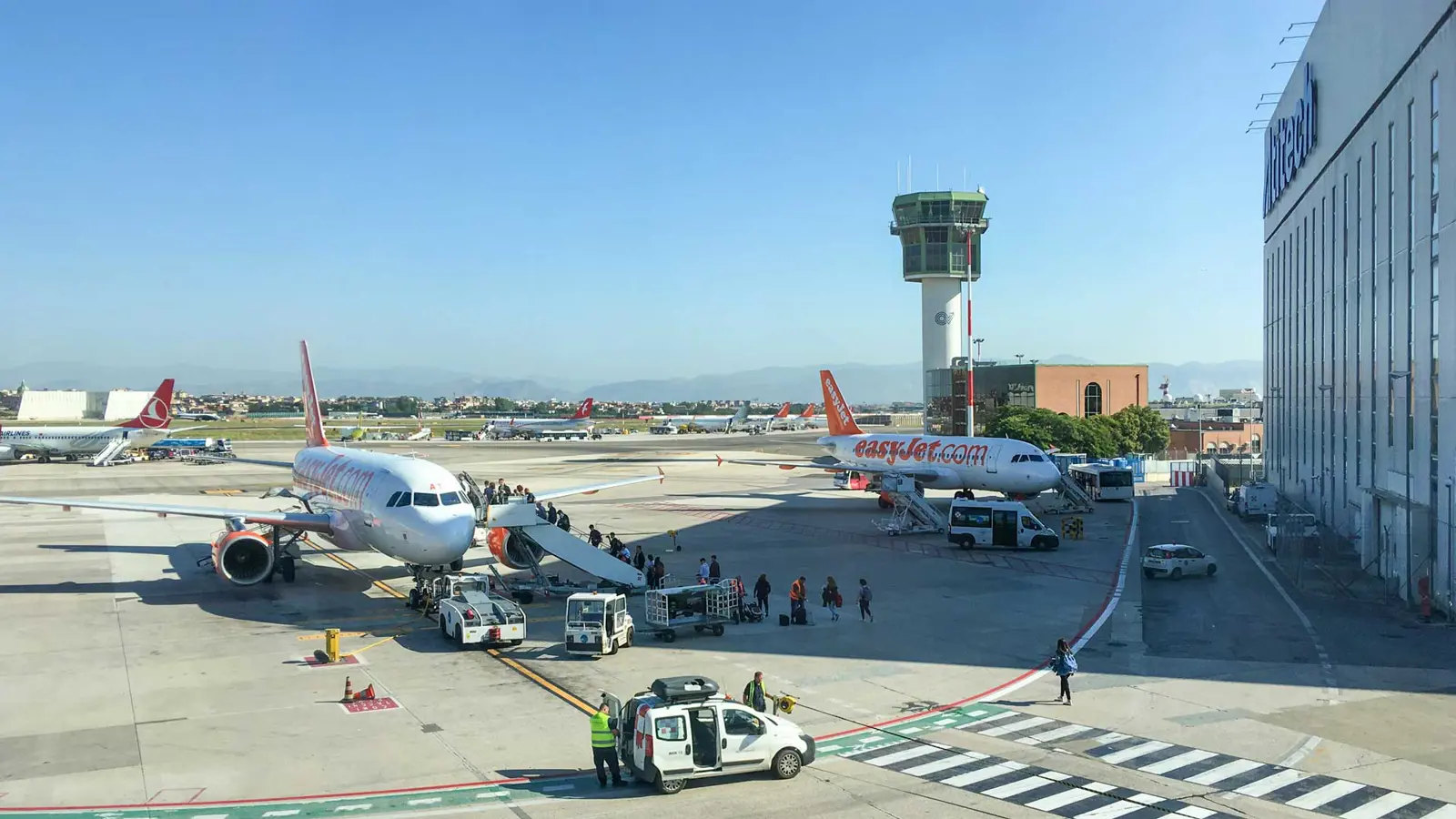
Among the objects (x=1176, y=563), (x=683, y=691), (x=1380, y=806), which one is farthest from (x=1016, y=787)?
(x=1176, y=563)

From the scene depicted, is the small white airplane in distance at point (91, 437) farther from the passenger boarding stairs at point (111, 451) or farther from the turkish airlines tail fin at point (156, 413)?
the passenger boarding stairs at point (111, 451)

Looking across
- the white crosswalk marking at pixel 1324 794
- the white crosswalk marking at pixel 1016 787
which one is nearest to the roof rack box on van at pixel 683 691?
the white crosswalk marking at pixel 1016 787

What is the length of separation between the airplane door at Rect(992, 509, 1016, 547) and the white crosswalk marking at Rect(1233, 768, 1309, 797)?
30615 mm

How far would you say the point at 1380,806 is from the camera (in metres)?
17.7

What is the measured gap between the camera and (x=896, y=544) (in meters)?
Result: 52.2

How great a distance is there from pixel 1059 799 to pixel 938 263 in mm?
114477

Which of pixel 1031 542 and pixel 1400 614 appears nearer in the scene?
pixel 1400 614

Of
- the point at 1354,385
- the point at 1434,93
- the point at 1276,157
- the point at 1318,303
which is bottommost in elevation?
the point at 1354,385

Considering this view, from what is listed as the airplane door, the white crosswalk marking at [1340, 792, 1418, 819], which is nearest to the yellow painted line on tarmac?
the white crosswalk marking at [1340, 792, 1418, 819]

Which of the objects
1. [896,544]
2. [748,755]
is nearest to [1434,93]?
[896,544]

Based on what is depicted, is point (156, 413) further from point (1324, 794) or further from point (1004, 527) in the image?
point (1324, 794)

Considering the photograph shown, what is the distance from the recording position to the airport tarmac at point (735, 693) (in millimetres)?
18484

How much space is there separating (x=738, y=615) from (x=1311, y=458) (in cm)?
4692

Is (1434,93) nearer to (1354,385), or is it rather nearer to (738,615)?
(1354,385)
